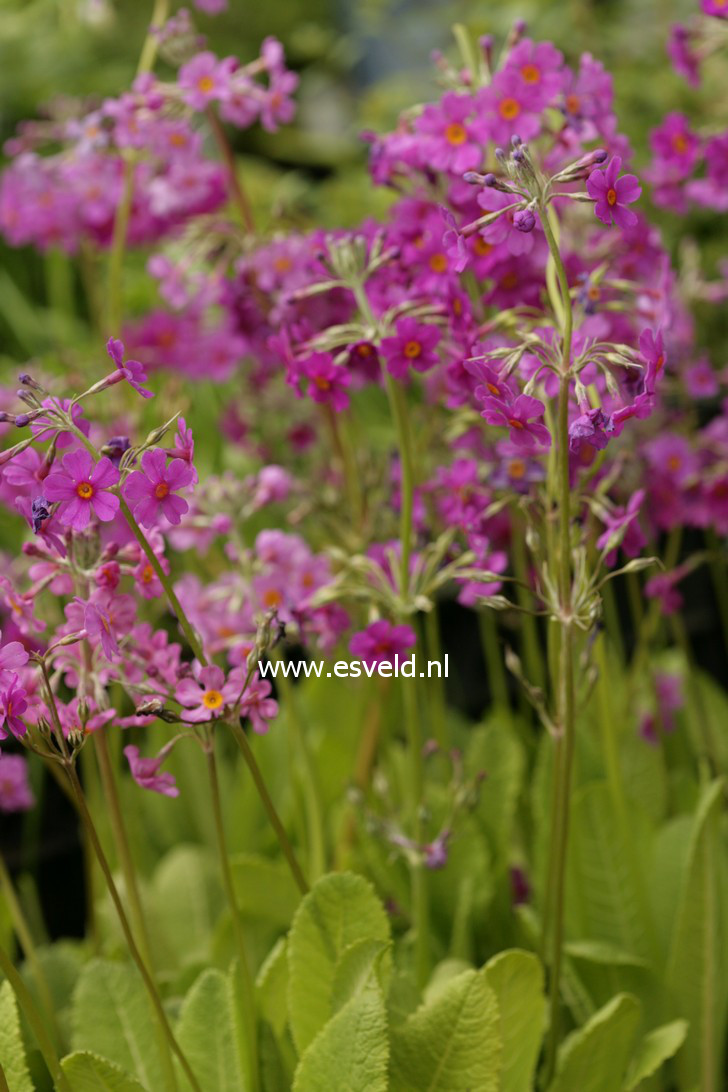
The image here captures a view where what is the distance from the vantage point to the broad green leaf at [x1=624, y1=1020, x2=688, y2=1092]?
1179 millimetres

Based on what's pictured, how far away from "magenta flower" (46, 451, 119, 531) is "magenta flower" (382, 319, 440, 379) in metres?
0.37

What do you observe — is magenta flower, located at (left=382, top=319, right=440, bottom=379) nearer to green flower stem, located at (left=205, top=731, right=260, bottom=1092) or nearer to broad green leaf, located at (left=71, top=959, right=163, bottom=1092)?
green flower stem, located at (left=205, top=731, right=260, bottom=1092)

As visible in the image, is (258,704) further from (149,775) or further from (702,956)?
(702,956)

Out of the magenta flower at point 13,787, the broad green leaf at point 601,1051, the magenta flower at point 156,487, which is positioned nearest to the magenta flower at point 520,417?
the magenta flower at point 156,487

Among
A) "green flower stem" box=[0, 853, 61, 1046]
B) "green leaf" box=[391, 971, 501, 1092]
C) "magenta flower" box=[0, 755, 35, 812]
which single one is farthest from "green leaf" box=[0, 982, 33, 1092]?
"magenta flower" box=[0, 755, 35, 812]

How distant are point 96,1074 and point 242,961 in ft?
0.49

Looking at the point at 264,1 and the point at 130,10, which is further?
the point at 264,1

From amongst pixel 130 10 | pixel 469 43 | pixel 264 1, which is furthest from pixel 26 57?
pixel 469 43

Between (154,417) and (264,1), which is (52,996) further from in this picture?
(264,1)

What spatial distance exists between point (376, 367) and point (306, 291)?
148 mm

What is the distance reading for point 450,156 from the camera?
3.87 ft

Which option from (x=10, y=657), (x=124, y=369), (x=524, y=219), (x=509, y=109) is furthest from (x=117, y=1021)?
(x=509, y=109)

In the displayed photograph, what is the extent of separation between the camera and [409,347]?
1.12 meters

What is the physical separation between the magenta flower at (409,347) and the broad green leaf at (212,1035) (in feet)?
1.95
